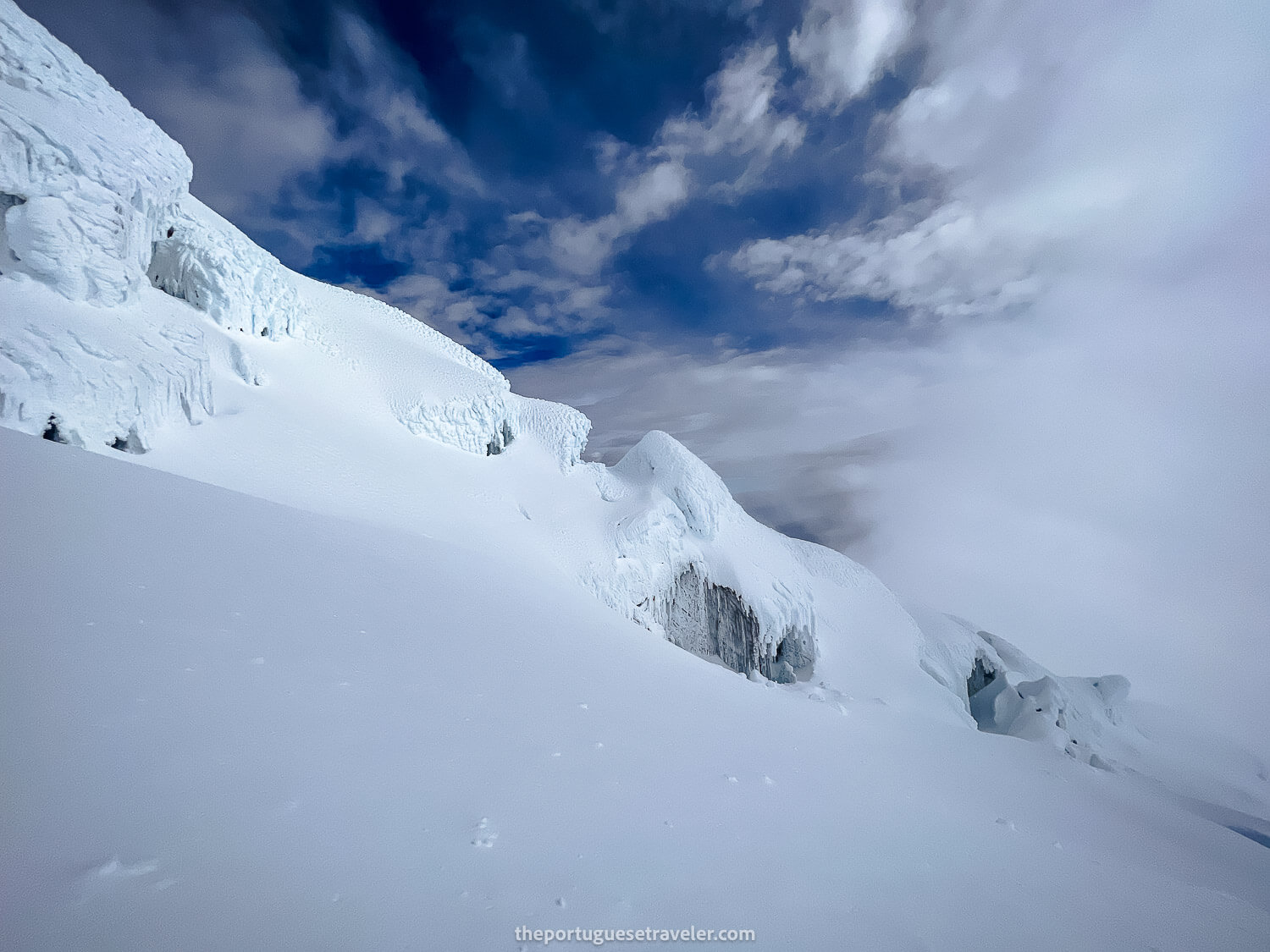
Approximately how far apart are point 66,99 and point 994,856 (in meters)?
17.1

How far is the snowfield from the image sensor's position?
1.85m

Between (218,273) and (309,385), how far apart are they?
125 inches

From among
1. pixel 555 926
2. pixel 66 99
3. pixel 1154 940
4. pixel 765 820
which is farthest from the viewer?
pixel 66 99

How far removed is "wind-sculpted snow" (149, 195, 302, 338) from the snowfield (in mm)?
984

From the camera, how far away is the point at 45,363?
7.19 meters

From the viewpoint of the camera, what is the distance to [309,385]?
13.0 m

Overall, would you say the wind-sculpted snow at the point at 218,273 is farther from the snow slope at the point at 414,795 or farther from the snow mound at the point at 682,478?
the snow mound at the point at 682,478

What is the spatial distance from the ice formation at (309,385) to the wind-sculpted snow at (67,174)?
0.03m

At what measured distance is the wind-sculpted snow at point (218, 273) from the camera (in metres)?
11.8

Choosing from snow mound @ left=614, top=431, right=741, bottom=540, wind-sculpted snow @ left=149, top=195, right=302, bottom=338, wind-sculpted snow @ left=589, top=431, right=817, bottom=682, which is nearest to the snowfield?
wind-sculpted snow @ left=149, top=195, right=302, bottom=338

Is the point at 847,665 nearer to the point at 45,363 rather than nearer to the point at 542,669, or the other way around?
the point at 542,669

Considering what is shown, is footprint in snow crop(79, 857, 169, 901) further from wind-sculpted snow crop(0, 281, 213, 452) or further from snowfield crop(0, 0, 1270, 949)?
wind-sculpted snow crop(0, 281, 213, 452)

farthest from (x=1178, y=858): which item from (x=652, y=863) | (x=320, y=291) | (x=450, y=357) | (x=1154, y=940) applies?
(x=320, y=291)

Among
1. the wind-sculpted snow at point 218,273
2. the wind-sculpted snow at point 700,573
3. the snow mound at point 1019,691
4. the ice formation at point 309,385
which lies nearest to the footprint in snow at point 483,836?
the ice formation at point 309,385
